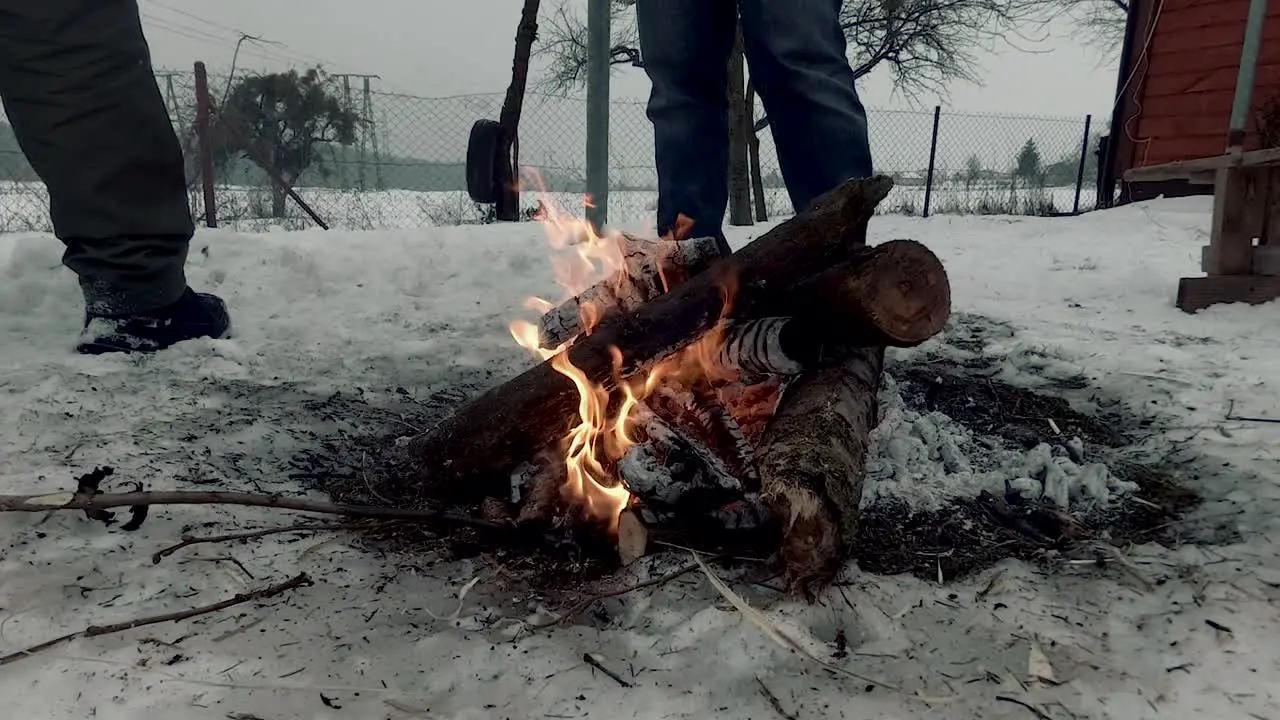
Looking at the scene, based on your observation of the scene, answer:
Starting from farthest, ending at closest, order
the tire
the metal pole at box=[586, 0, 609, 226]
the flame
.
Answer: the metal pole at box=[586, 0, 609, 226], the tire, the flame

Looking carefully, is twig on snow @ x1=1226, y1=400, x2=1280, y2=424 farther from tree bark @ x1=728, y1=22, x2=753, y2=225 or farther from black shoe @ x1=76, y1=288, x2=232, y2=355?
tree bark @ x1=728, y1=22, x2=753, y2=225

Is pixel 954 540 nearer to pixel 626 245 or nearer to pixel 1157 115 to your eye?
pixel 626 245

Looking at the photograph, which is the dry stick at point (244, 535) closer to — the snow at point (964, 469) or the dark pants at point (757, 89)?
the snow at point (964, 469)

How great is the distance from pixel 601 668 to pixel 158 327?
2.26 metres

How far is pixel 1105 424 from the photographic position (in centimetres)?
193

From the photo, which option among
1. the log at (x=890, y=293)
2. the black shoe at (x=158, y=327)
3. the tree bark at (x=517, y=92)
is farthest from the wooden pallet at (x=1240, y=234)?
the tree bark at (x=517, y=92)

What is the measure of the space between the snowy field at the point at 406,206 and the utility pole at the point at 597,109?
498 cm

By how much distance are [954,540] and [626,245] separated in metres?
1.03

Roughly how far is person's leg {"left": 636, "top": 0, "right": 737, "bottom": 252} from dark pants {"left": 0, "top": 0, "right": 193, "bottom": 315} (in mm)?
1718

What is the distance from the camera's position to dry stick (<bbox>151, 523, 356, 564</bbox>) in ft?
4.29

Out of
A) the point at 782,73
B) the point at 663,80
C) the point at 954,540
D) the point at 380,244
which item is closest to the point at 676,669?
the point at 954,540

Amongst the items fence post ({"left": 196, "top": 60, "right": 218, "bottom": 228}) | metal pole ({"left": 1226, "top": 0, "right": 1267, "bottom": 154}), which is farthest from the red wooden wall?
fence post ({"left": 196, "top": 60, "right": 218, "bottom": 228})

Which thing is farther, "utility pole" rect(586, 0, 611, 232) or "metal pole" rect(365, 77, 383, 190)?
"metal pole" rect(365, 77, 383, 190)

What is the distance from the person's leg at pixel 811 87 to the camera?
2.19 meters
